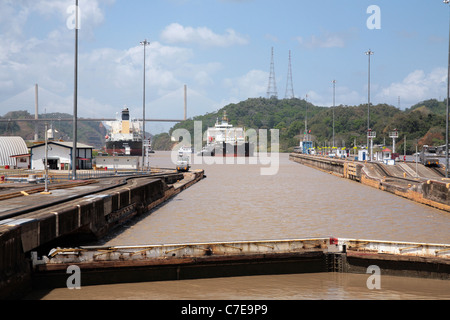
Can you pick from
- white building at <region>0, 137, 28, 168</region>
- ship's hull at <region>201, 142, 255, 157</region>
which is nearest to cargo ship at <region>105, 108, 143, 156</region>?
ship's hull at <region>201, 142, 255, 157</region>

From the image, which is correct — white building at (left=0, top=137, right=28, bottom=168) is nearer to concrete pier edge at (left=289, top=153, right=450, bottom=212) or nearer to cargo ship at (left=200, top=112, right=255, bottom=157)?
concrete pier edge at (left=289, top=153, right=450, bottom=212)

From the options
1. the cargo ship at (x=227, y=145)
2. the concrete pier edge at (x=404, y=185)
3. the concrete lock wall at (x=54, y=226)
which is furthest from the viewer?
the cargo ship at (x=227, y=145)

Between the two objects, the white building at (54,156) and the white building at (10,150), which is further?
the white building at (10,150)

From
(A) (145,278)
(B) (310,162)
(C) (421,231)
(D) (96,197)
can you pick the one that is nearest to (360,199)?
(C) (421,231)

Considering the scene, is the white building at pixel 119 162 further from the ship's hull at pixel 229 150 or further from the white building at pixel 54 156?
the ship's hull at pixel 229 150

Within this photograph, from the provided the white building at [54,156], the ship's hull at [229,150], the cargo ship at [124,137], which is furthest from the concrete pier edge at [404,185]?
the ship's hull at [229,150]

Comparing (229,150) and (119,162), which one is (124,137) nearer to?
(229,150)

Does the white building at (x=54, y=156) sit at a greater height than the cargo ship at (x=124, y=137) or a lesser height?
lesser

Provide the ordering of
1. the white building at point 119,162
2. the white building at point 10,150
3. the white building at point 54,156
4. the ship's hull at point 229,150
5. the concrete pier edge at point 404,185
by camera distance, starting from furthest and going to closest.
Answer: the ship's hull at point 229,150 → the white building at point 10,150 → the white building at point 119,162 → the white building at point 54,156 → the concrete pier edge at point 404,185

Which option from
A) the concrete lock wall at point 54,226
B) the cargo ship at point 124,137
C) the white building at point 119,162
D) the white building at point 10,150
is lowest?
the concrete lock wall at point 54,226

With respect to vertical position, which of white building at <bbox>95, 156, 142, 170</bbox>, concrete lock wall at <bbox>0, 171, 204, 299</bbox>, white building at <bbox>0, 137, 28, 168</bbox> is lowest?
concrete lock wall at <bbox>0, 171, 204, 299</bbox>

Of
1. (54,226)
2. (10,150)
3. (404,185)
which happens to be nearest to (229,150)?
(10,150)
